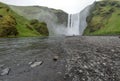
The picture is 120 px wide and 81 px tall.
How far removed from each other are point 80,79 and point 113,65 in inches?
227

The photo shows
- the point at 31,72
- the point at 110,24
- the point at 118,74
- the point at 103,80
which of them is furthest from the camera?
the point at 110,24

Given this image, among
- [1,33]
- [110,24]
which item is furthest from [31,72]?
[110,24]

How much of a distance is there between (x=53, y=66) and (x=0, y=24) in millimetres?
101096

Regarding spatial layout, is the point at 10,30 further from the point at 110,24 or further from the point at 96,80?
the point at 110,24

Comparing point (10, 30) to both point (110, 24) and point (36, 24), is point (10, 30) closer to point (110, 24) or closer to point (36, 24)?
point (36, 24)

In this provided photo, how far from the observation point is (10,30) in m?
113

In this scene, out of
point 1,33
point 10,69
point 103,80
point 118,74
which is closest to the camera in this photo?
point 103,80

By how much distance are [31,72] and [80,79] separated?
18.1 feet

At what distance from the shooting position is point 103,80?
1406cm

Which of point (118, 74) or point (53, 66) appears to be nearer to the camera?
point (118, 74)

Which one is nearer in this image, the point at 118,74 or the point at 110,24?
the point at 118,74

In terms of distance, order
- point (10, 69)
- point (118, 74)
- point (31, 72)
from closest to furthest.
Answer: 1. point (118, 74)
2. point (31, 72)
3. point (10, 69)

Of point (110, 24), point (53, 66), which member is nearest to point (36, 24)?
point (110, 24)

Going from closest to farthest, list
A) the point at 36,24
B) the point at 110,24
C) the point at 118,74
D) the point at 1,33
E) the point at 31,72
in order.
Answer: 1. the point at 118,74
2. the point at 31,72
3. the point at 1,33
4. the point at 36,24
5. the point at 110,24
